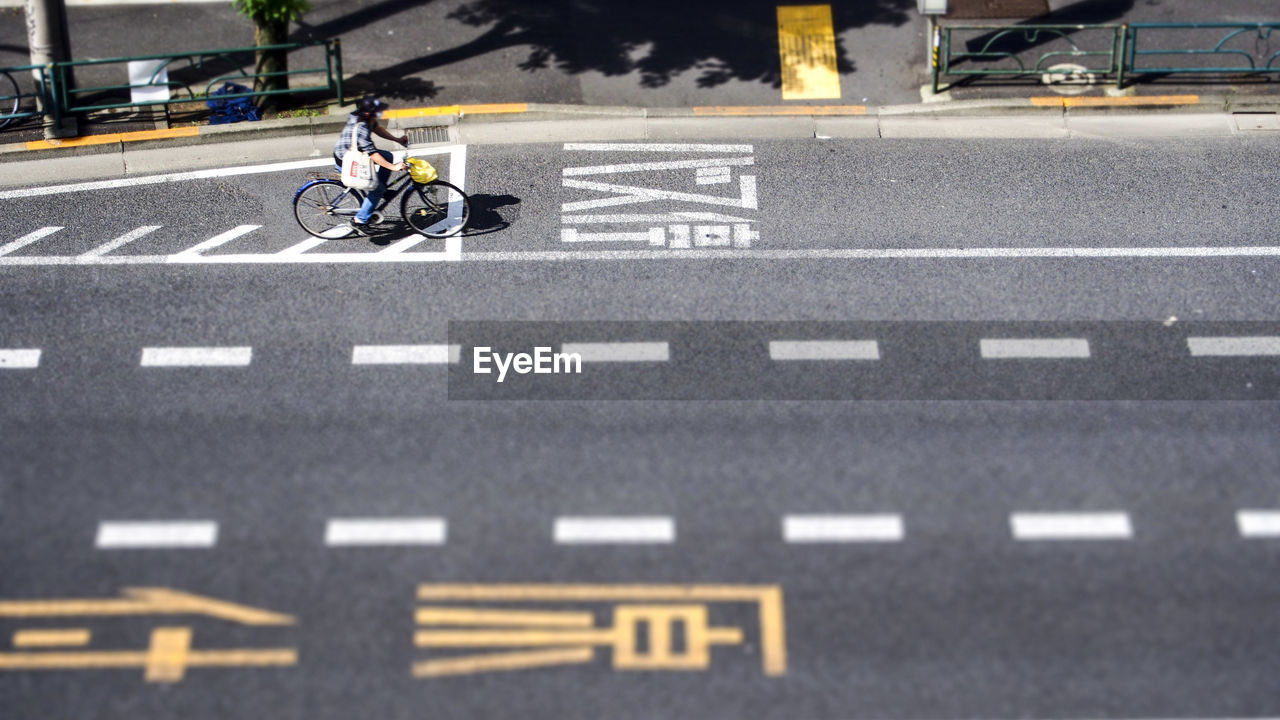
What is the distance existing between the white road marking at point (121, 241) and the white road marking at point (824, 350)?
23.3ft

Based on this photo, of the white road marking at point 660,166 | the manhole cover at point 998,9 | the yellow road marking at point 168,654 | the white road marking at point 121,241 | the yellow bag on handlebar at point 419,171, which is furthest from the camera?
the manhole cover at point 998,9

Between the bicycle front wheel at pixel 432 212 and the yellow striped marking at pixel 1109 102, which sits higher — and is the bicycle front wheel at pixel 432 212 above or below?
below

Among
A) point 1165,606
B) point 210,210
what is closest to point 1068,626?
point 1165,606

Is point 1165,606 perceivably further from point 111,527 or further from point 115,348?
point 115,348

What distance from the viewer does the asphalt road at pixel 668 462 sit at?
10.3m

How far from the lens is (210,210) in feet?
49.8

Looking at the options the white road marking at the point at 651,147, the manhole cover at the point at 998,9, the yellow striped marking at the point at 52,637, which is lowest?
the yellow striped marking at the point at 52,637

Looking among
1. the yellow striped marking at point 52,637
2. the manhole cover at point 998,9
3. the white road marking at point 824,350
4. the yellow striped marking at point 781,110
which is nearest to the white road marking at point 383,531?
the yellow striped marking at point 52,637

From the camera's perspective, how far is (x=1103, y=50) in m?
17.6

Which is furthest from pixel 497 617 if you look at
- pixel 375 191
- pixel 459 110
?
pixel 459 110

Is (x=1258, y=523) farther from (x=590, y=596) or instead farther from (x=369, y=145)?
(x=369, y=145)

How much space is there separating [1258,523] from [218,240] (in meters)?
10.8

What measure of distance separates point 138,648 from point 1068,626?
24.1 ft

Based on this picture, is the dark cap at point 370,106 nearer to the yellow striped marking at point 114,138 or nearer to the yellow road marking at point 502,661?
the yellow striped marking at point 114,138
